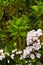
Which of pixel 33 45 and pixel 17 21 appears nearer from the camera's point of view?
pixel 33 45

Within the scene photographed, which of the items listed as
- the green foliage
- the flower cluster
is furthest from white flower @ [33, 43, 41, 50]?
the green foliage

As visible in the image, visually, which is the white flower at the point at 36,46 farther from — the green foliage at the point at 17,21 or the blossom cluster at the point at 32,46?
the green foliage at the point at 17,21

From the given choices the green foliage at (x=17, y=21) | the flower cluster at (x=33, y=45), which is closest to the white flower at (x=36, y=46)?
the flower cluster at (x=33, y=45)

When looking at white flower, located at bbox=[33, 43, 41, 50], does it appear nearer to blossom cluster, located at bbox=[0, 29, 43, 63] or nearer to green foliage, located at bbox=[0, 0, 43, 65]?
blossom cluster, located at bbox=[0, 29, 43, 63]

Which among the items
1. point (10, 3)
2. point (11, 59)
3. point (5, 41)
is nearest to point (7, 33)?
point (5, 41)

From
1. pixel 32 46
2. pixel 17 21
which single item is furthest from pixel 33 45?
pixel 17 21

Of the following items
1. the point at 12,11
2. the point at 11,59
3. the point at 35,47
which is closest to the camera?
the point at 35,47

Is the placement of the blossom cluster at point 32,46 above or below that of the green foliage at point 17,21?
below

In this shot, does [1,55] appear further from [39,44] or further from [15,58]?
[39,44]

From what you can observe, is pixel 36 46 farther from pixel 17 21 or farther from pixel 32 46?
pixel 17 21
